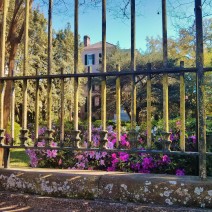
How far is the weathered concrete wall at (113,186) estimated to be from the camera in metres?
1.98

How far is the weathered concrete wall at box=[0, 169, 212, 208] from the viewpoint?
6.49ft

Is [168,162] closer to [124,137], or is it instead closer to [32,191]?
[124,137]

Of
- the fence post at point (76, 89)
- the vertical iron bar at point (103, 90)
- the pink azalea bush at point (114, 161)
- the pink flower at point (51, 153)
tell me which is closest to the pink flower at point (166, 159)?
the pink azalea bush at point (114, 161)

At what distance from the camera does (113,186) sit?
7.01ft

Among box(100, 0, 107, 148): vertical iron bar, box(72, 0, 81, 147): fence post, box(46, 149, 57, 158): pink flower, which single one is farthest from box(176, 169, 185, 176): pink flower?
box(46, 149, 57, 158): pink flower

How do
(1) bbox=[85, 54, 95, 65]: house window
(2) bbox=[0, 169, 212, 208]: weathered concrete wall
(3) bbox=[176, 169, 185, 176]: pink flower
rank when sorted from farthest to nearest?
1. (1) bbox=[85, 54, 95, 65]: house window
2. (3) bbox=[176, 169, 185, 176]: pink flower
3. (2) bbox=[0, 169, 212, 208]: weathered concrete wall

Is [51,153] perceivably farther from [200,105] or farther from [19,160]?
[19,160]

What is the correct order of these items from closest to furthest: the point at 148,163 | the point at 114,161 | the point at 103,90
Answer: the point at 103,90 < the point at 148,163 < the point at 114,161

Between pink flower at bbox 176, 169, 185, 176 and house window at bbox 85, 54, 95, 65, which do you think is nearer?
pink flower at bbox 176, 169, 185, 176

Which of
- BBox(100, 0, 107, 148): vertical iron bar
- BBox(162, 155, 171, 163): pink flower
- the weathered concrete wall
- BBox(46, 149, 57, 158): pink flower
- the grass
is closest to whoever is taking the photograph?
the weathered concrete wall

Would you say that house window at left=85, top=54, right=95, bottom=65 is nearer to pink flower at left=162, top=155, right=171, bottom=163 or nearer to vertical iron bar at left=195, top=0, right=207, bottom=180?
pink flower at left=162, top=155, right=171, bottom=163

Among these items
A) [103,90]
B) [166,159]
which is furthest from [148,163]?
[103,90]

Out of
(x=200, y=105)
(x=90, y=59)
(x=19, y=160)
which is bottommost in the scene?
(x=19, y=160)

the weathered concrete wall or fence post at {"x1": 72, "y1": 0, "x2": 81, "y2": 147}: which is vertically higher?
fence post at {"x1": 72, "y1": 0, "x2": 81, "y2": 147}
